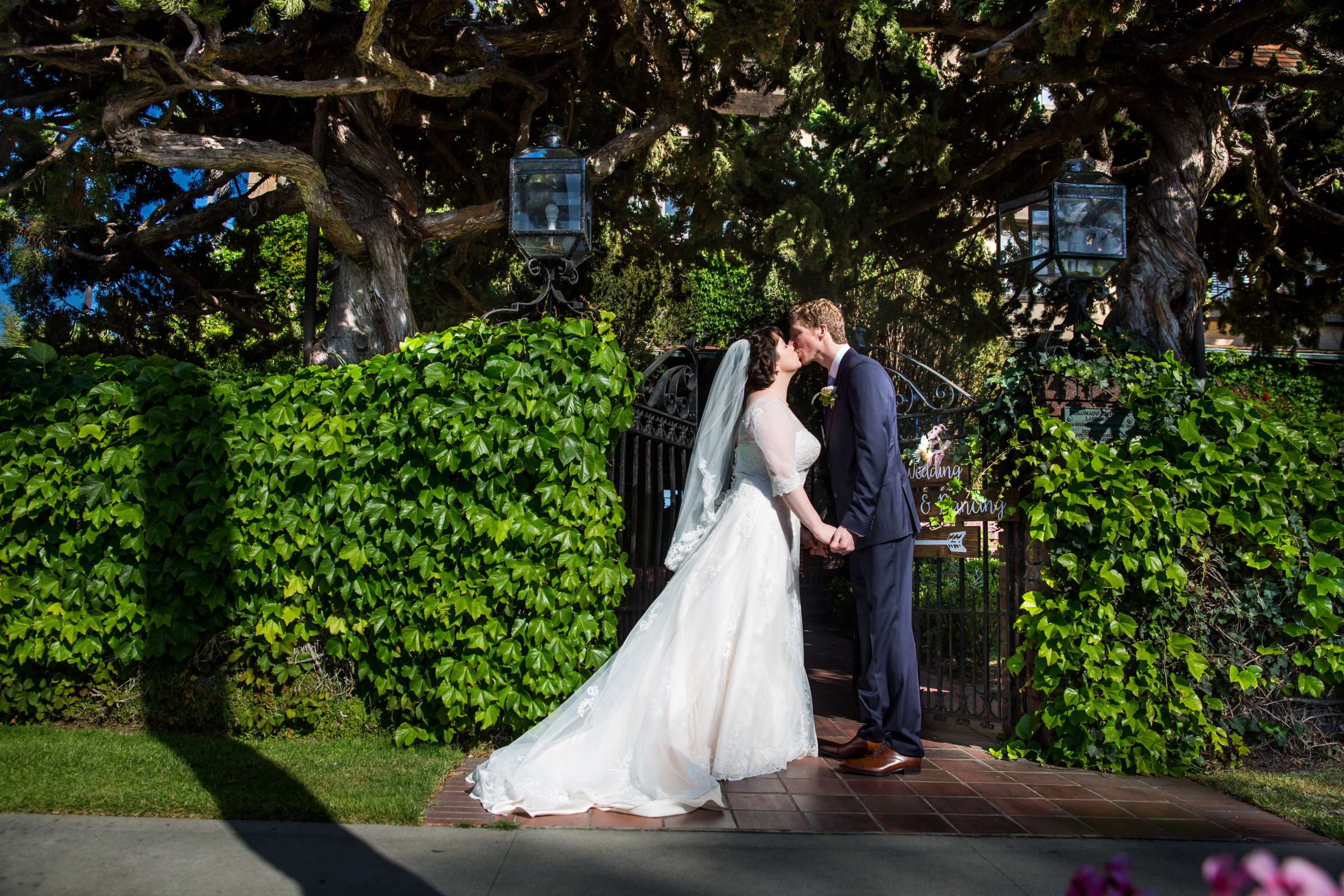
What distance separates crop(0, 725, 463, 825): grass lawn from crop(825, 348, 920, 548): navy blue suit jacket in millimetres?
2557

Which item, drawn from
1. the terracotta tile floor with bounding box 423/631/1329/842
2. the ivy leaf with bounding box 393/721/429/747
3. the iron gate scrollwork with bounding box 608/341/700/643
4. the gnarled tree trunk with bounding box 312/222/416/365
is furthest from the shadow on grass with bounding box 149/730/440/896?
the gnarled tree trunk with bounding box 312/222/416/365

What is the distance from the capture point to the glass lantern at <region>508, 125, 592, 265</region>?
19.5ft

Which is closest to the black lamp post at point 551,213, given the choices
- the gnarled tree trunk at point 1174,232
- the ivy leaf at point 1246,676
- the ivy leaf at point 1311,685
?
the ivy leaf at point 1246,676

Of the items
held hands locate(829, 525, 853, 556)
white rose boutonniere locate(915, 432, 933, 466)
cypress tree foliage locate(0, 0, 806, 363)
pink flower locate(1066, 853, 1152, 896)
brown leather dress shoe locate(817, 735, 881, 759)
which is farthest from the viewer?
cypress tree foliage locate(0, 0, 806, 363)

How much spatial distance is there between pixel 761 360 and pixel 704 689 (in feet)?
5.93

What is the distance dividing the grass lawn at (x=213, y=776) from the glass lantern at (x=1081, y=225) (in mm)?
4905

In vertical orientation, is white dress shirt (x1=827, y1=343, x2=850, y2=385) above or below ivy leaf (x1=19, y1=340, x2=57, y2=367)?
below

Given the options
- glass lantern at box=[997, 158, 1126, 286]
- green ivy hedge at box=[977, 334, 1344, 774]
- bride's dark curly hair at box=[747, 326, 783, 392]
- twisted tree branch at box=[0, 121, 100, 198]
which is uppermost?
twisted tree branch at box=[0, 121, 100, 198]

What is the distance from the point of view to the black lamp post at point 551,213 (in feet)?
19.5

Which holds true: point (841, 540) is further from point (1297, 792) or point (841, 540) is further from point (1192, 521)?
point (1297, 792)

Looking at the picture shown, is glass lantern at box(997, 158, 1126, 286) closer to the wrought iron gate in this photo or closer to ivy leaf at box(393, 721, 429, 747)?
the wrought iron gate

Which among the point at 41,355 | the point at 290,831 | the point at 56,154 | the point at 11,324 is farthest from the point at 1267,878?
the point at 11,324

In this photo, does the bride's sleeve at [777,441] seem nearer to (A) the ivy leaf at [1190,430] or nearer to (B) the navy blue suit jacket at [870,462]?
(B) the navy blue suit jacket at [870,462]

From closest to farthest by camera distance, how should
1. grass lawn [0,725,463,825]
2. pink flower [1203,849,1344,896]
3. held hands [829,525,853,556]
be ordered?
pink flower [1203,849,1344,896] < grass lawn [0,725,463,825] < held hands [829,525,853,556]
